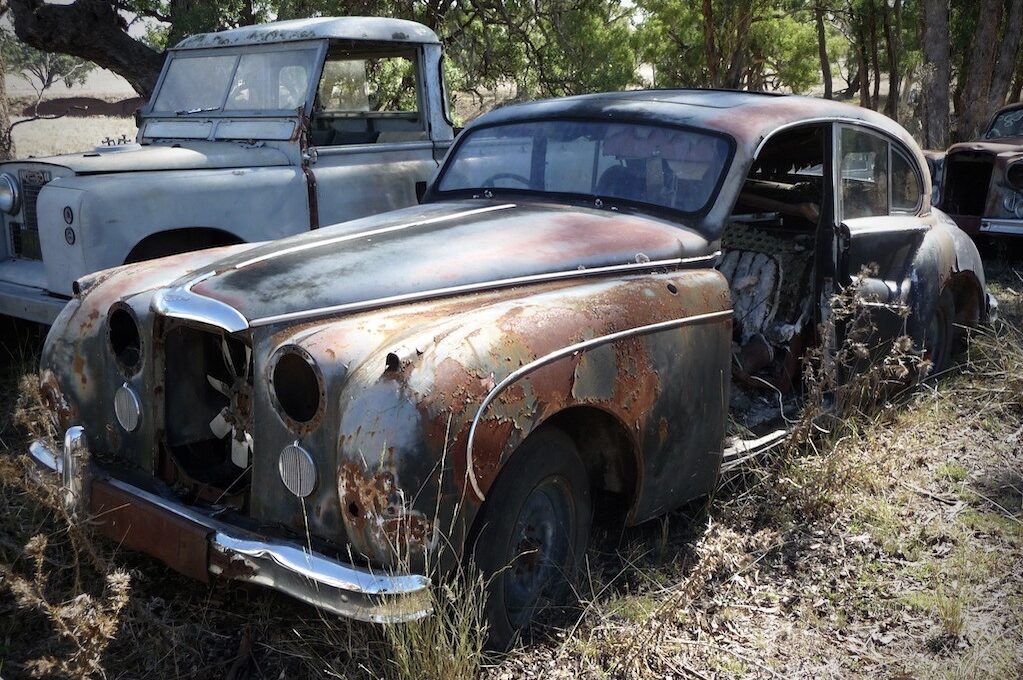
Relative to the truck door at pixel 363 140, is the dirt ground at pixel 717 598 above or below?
below

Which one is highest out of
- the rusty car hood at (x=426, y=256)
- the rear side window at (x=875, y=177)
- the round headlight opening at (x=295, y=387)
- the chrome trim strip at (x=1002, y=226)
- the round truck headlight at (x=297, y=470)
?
the rear side window at (x=875, y=177)

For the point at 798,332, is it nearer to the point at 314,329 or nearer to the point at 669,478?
the point at 669,478

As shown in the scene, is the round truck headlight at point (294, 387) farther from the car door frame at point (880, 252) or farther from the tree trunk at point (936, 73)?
the tree trunk at point (936, 73)

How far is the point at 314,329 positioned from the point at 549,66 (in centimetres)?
1066

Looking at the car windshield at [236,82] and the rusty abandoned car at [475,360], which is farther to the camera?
the car windshield at [236,82]

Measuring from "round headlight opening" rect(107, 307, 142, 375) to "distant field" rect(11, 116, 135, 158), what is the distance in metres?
16.6

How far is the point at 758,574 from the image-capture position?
356cm

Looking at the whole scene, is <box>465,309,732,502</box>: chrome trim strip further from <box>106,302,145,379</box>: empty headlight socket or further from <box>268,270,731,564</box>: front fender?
<box>106,302,145,379</box>: empty headlight socket

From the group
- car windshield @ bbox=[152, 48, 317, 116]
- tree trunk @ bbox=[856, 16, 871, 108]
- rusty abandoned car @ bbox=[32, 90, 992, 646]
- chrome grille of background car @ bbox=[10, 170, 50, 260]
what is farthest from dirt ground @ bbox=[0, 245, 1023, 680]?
tree trunk @ bbox=[856, 16, 871, 108]

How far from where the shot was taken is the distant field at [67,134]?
2044cm

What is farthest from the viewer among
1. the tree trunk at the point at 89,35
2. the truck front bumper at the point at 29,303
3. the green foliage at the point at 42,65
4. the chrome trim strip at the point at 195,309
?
the green foliage at the point at 42,65

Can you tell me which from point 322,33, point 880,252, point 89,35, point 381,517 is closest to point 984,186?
point 880,252

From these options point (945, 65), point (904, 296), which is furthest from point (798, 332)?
point (945, 65)

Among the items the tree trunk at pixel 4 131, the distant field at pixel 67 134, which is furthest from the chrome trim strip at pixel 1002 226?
the distant field at pixel 67 134
